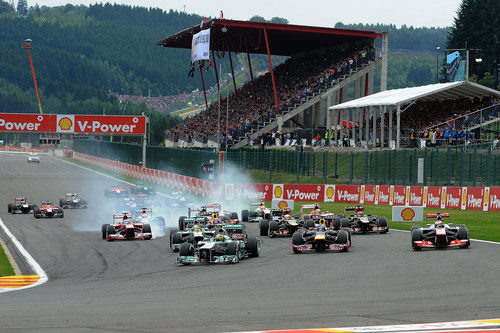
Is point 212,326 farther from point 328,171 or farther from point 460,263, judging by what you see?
point 328,171

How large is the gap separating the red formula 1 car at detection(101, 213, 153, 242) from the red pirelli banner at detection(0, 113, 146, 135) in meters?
51.2

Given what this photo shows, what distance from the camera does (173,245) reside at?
81.5 feet

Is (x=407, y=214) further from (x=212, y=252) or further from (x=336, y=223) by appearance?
(x=212, y=252)

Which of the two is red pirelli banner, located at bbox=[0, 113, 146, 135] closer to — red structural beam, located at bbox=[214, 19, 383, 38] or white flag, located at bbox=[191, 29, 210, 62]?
white flag, located at bbox=[191, 29, 210, 62]

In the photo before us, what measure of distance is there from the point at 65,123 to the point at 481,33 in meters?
68.9

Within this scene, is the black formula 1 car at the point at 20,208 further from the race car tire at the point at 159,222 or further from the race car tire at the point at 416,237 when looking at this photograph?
the race car tire at the point at 416,237

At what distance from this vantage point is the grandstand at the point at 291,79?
248 feet

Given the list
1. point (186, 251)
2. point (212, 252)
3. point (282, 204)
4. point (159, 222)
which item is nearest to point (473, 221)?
point (282, 204)

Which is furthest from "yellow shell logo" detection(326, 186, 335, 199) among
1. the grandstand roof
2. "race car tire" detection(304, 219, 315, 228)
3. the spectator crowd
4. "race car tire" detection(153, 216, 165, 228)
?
the grandstand roof

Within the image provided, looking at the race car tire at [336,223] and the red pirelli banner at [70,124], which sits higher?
the red pirelli banner at [70,124]

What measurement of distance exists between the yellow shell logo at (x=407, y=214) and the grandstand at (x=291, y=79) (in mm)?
42930

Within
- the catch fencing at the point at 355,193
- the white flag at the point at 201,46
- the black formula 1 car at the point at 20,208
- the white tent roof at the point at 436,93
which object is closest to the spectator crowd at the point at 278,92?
the white flag at the point at 201,46

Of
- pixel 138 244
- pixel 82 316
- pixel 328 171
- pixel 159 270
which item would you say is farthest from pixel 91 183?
pixel 82 316

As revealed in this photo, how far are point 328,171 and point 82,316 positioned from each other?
39.4 meters
